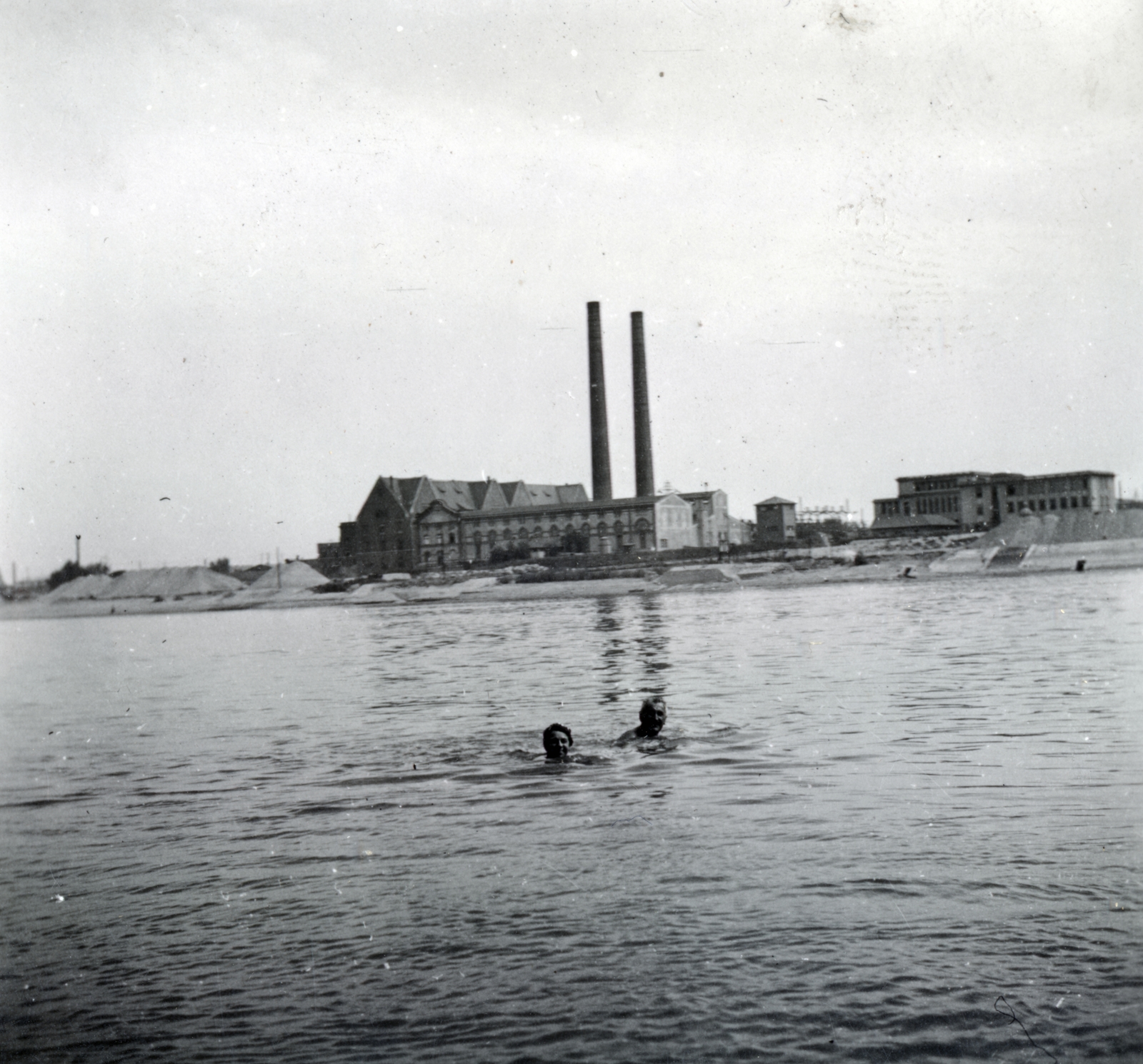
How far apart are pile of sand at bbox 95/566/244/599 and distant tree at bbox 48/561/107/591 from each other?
86.5 inches

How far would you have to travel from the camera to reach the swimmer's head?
1412 cm

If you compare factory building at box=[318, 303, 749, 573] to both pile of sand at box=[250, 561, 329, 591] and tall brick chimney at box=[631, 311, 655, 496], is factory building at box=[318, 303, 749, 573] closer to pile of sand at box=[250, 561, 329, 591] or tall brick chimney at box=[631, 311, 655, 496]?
tall brick chimney at box=[631, 311, 655, 496]

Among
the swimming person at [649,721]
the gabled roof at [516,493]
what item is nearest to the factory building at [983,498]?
the gabled roof at [516,493]

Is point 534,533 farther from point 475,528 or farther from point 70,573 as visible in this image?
point 70,573

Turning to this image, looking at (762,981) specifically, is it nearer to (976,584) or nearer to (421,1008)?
(421,1008)

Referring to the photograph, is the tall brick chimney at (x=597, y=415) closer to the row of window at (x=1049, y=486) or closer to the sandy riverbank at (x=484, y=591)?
the sandy riverbank at (x=484, y=591)

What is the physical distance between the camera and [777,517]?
102062 millimetres

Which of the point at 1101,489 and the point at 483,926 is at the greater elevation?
the point at 1101,489

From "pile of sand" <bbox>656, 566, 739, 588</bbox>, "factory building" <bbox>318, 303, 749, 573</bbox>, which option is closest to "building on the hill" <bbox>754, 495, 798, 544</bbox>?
"factory building" <bbox>318, 303, 749, 573</bbox>

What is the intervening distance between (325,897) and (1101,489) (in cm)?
9005

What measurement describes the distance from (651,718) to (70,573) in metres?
102

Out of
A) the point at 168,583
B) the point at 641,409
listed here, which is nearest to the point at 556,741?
the point at 641,409

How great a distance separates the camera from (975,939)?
6527 mm

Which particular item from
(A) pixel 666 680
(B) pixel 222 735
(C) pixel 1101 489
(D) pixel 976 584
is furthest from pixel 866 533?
(B) pixel 222 735
